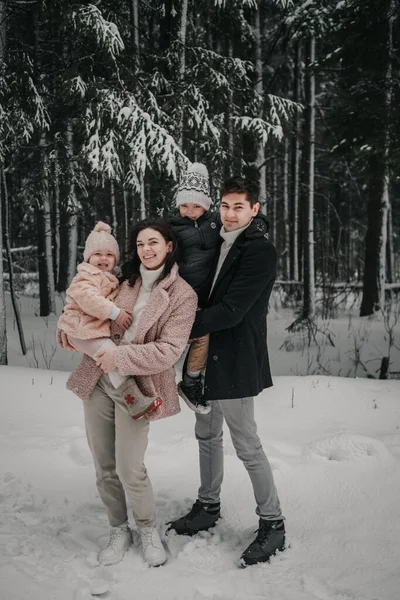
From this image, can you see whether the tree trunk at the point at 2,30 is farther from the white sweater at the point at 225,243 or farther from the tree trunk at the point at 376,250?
the tree trunk at the point at 376,250

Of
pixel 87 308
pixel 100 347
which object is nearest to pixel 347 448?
pixel 100 347

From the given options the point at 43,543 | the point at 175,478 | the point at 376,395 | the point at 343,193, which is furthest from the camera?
the point at 343,193

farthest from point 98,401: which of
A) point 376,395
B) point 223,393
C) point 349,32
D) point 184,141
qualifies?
point 349,32

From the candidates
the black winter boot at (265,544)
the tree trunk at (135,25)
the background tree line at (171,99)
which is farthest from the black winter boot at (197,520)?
the tree trunk at (135,25)

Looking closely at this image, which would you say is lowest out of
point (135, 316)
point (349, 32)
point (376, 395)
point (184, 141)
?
point (376, 395)

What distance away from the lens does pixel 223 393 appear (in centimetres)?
294

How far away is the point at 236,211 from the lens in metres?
2.99

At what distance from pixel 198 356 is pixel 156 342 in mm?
471

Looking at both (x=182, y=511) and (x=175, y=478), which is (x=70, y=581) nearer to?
(x=182, y=511)

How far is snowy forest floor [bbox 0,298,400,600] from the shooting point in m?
2.77

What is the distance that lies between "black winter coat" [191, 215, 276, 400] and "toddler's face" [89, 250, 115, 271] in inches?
28.1

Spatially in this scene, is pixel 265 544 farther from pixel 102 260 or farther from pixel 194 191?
pixel 194 191

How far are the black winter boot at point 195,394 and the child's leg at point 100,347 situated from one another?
20.9 inches

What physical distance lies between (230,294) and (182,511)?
1.91m
